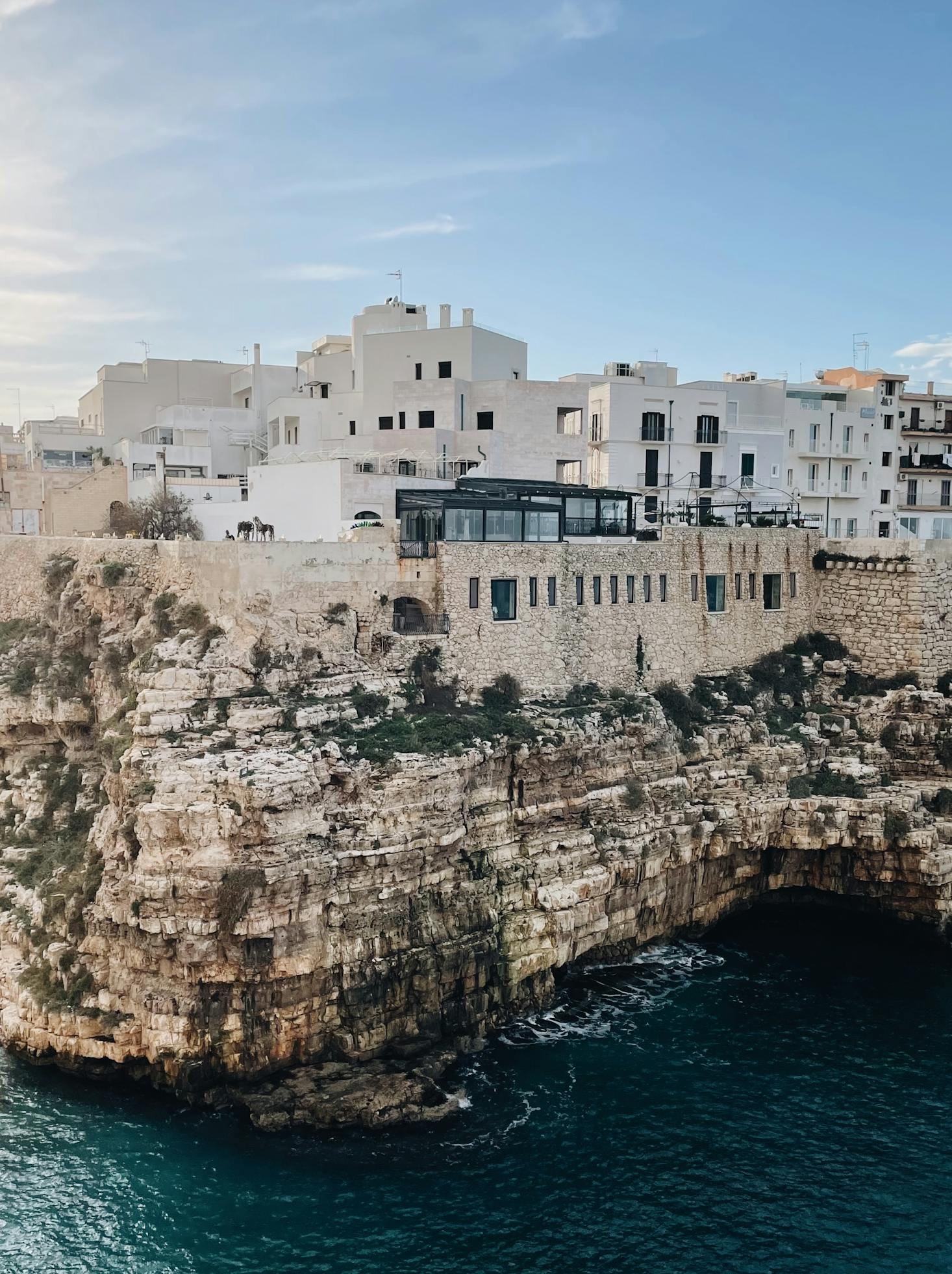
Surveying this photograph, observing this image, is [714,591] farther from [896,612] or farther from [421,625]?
[421,625]

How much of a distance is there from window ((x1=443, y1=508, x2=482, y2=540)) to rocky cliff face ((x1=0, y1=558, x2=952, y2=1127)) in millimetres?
4071

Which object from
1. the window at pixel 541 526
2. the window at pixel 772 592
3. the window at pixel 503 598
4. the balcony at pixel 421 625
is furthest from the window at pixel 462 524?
the window at pixel 772 592

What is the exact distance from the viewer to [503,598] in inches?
1283

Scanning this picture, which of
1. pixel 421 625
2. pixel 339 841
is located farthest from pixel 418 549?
pixel 339 841

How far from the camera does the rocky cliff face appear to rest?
24062 mm

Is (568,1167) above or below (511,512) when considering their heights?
below

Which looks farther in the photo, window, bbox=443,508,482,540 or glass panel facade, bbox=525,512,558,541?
glass panel facade, bbox=525,512,558,541

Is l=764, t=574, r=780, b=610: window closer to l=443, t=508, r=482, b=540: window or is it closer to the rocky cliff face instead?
the rocky cliff face

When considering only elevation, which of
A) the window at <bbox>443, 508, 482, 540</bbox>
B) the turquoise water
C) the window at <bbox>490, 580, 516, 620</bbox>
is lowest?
the turquoise water

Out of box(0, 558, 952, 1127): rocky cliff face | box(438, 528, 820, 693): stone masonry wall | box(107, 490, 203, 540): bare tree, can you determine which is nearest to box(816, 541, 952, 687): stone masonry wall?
box(438, 528, 820, 693): stone masonry wall

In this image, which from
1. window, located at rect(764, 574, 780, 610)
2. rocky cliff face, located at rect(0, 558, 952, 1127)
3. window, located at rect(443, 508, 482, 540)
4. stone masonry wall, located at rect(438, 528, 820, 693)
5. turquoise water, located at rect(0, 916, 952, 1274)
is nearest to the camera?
turquoise water, located at rect(0, 916, 952, 1274)

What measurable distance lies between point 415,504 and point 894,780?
18562 millimetres

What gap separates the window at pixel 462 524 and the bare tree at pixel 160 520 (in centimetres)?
1390

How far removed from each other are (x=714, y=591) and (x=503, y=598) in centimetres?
975
